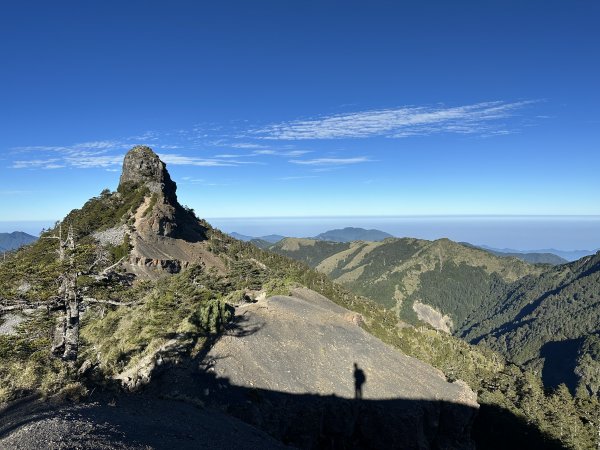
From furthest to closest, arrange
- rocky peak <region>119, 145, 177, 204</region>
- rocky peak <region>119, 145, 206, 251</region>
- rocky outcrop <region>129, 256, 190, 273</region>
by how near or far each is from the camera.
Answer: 1. rocky peak <region>119, 145, 177, 204</region>
2. rocky peak <region>119, 145, 206, 251</region>
3. rocky outcrop <region>129, 256, 190, 273</region>

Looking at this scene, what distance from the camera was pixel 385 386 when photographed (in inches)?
1757

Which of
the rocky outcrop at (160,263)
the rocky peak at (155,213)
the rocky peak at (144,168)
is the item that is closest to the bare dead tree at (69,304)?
the rocky outcrop at (160,263)

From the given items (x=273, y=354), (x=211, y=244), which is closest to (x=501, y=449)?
(x=273, y=354)

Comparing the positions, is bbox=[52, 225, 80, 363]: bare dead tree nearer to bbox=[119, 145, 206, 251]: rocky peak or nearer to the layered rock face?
the layered rock face

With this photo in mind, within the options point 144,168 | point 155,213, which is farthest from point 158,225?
point 144,168

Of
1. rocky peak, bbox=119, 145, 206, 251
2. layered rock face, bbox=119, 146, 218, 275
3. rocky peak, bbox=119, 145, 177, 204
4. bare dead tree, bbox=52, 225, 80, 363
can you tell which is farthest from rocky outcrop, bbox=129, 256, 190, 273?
bare dead tree, bbox=52, 225, 80, 363

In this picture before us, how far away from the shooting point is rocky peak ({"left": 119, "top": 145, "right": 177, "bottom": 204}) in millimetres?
121438

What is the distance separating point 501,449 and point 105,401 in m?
76.6

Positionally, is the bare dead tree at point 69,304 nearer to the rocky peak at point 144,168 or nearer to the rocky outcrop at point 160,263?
the rocky outcrop at point 160,263

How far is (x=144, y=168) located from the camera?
401 feet

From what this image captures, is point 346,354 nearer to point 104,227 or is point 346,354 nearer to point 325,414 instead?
point 325,414

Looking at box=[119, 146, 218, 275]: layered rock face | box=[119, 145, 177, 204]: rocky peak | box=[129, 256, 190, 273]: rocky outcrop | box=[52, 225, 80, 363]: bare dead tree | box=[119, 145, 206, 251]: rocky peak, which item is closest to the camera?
box=[52, 225, 80, 363]: bare dead tree

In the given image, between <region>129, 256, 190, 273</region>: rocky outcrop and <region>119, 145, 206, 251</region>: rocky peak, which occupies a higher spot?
<region>119, 145, 206, 251</region>: rocky peak

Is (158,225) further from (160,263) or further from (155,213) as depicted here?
(160,263)
